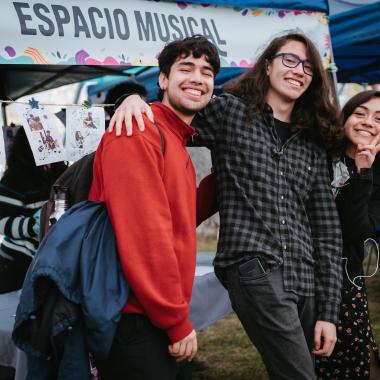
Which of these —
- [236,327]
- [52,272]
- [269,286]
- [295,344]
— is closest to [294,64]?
[269,286]

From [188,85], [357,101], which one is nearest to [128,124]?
[188,85]

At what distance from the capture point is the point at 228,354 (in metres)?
3.80

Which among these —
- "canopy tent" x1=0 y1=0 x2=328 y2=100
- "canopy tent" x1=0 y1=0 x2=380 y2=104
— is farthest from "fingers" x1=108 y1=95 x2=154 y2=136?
"canopy tent" x1=0 y1=0 x2=328 y2=100

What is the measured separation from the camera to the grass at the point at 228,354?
346 centimetres

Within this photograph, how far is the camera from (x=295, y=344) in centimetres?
172

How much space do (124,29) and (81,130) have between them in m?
0.54

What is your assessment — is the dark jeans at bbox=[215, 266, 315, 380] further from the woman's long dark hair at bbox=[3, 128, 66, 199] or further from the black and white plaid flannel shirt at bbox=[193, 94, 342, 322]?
the woman's long dark hair at bbox=[3, 128, 66, 199]

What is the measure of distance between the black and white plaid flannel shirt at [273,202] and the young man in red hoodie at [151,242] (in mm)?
253

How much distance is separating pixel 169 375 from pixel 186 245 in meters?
0.39

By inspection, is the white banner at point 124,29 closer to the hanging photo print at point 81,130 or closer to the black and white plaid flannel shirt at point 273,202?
the hanging photo print at point 81,130

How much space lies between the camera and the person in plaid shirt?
1.73 m

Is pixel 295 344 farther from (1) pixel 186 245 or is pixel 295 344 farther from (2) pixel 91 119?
(2) pixel 91 119

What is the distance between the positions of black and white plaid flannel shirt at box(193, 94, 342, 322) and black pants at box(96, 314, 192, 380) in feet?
1.42

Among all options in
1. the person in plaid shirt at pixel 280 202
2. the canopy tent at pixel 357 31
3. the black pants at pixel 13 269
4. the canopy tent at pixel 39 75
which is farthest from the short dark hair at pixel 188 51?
the canopy tent at pixel 39 75
